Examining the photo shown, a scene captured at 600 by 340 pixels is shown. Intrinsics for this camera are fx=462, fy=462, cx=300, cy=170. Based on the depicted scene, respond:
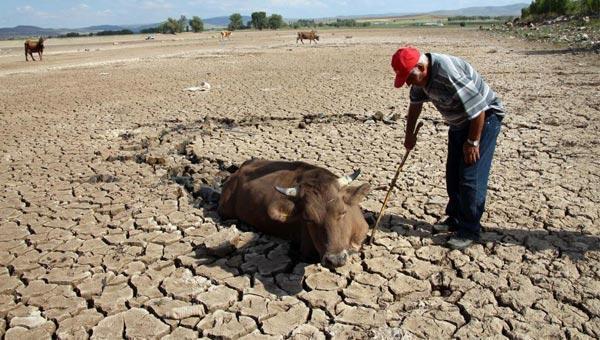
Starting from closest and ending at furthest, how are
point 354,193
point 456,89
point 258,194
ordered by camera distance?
1. point 456,89
2. point 354,193
3. point 258,194

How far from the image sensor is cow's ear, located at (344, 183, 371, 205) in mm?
4105

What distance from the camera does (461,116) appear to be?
3.82 meters

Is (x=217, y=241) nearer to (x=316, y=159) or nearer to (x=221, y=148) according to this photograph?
(x=316, y=159)

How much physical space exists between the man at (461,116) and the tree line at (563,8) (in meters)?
33.0

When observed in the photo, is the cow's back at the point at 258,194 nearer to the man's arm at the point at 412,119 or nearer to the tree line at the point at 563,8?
the man's arm at the point at 412,119

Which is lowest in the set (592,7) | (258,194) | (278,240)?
(278,240)

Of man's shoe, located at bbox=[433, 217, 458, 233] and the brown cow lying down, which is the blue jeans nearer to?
man's shoe, located at bbox=[433, 217, 458, 233]

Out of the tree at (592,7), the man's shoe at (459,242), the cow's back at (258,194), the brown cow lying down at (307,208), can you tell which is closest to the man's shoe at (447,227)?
the man's shoe at (459,242)

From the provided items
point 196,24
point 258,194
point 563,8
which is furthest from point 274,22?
point 258,194

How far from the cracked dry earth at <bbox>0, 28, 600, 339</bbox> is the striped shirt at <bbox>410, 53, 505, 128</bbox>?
4.35 ft

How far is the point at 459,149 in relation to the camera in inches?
163

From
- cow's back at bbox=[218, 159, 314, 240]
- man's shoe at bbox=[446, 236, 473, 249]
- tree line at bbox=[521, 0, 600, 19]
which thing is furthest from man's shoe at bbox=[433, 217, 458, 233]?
tree line at bbox=[521, 0, 600, 19]

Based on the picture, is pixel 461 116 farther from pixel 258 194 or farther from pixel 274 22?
pixel 274 22

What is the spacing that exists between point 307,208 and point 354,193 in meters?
0.49
